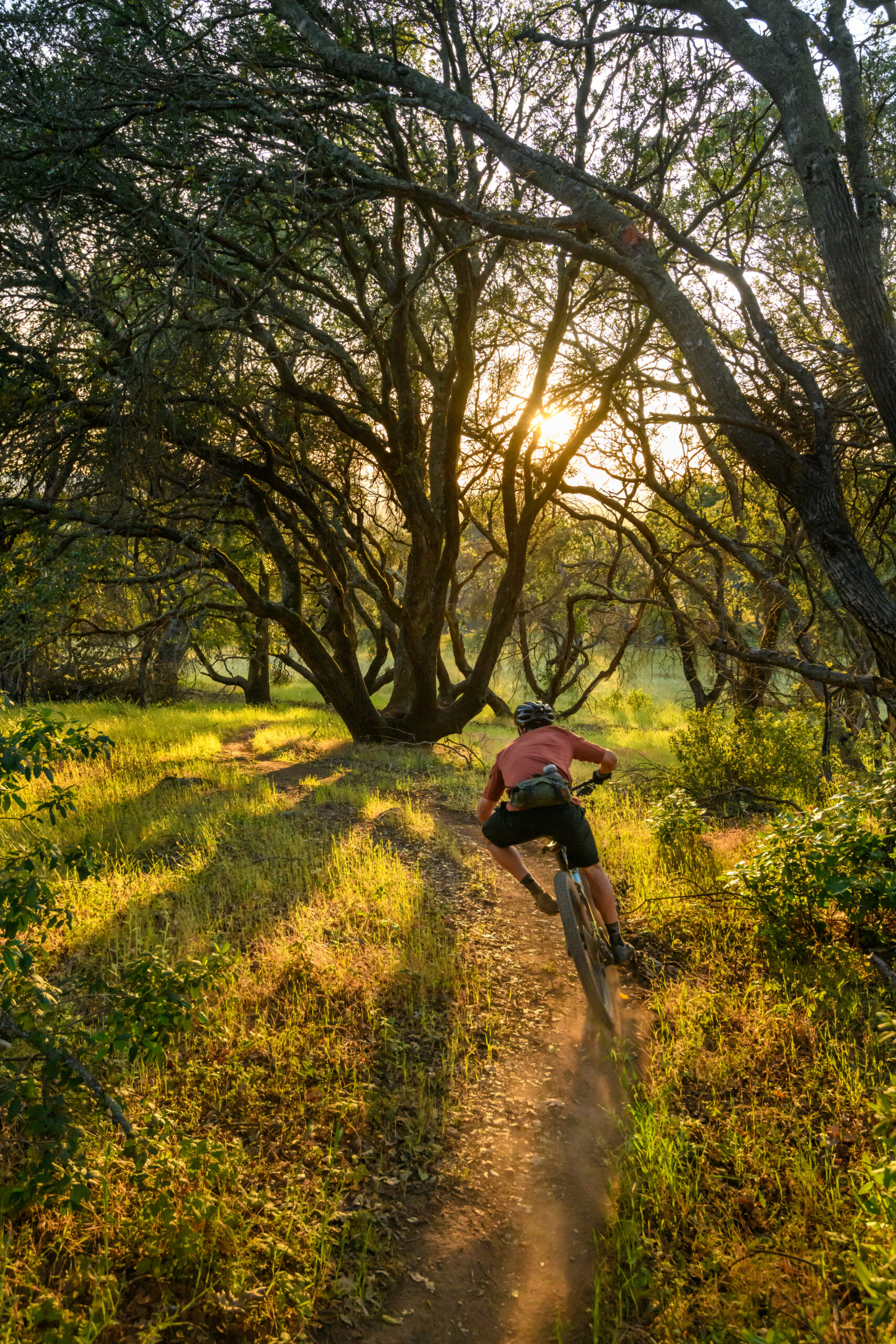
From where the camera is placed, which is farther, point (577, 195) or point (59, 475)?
point (59, 475)

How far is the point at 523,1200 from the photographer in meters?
3.26

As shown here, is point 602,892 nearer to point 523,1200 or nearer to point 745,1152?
point 745,1152

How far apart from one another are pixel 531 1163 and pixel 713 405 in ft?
16.7

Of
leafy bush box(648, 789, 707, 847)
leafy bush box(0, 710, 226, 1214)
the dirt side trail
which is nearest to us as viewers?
leafy bush box(0, 710, 226, 1214)

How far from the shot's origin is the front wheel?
169 inches

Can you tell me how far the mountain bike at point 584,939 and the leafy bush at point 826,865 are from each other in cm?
116

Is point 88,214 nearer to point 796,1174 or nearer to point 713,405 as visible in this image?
point 713,405

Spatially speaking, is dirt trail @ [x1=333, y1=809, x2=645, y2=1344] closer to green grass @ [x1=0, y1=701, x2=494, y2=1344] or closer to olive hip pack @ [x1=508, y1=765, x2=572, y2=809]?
green grass @ [x1=0, y1=701, x2=494, y2=1344]

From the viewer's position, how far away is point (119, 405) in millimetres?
6523

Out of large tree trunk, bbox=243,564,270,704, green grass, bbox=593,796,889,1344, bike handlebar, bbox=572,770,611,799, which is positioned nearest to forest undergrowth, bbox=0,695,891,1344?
green grass, bbox=593,796,889,1344

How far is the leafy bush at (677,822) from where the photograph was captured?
7.37 meters

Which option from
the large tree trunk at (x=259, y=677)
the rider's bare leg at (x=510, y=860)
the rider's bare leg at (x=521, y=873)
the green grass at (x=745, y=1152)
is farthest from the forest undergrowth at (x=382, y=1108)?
the large tree trunk at (x=259, y=677)

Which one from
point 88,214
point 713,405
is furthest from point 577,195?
point 88,214

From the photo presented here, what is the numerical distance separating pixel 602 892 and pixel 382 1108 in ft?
6.51
